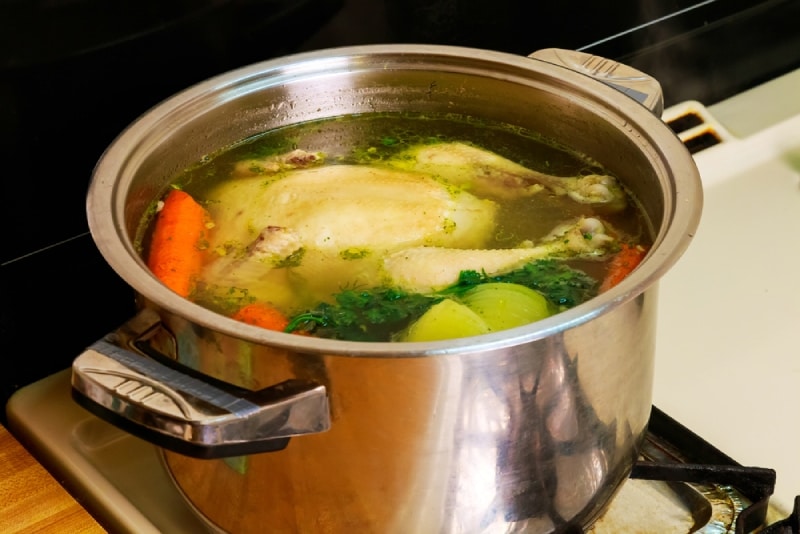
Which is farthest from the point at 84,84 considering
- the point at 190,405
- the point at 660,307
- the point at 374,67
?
the point at 660,307

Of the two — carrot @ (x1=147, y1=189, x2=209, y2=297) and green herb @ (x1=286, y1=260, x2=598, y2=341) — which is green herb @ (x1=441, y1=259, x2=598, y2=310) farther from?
carrot @ (x1=147, y1=189, x2=209, y2=297)

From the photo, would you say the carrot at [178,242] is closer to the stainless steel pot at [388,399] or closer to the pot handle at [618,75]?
the stainless steel pot at [388,399]

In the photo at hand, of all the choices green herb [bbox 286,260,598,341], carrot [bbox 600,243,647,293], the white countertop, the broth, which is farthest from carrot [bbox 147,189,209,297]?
the white countertop

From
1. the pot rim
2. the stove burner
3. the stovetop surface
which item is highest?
the pot rim

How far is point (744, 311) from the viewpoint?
4.21 feet

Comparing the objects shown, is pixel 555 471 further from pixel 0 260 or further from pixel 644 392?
pixel 0 260

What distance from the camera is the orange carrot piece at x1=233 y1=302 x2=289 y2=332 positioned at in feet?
2.98

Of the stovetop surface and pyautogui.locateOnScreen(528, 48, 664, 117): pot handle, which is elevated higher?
pyautogui.locateOnScreen(528, 48, 664, 117): pot handle

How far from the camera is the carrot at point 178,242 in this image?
3.18ft

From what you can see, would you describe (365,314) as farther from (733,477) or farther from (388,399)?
(733,477)

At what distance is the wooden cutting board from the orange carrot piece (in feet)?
0.78

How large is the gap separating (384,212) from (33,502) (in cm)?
46

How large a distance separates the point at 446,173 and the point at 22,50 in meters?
0.49

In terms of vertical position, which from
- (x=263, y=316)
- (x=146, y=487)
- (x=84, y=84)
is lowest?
(x=146, y=487)
